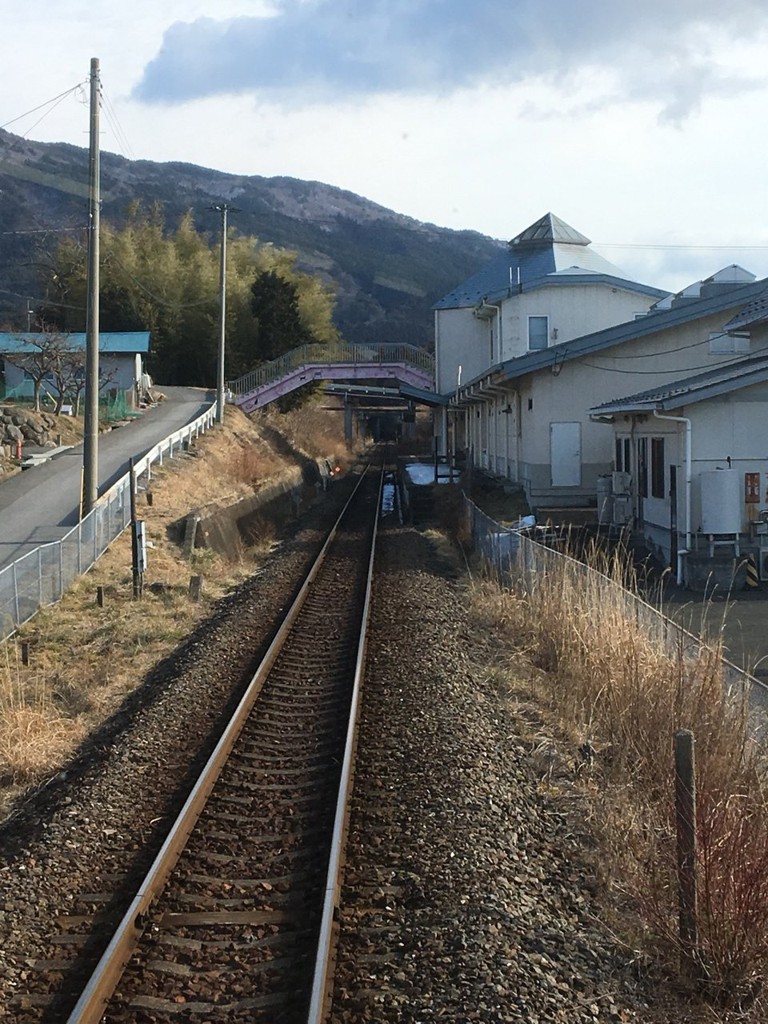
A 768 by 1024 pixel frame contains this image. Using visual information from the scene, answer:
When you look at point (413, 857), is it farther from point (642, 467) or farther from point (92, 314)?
point (642, 467)

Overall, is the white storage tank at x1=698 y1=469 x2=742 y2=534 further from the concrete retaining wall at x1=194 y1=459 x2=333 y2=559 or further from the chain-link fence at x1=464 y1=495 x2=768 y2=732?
the concrete retaining wall at x1=194 y1=459 x2=333 y2=559

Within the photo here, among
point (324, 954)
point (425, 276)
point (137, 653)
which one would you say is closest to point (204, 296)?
point (137, 653)

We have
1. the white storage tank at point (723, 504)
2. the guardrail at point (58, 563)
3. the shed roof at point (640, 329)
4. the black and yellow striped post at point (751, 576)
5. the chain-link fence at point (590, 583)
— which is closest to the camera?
the chain-link fence at point (590, 583)

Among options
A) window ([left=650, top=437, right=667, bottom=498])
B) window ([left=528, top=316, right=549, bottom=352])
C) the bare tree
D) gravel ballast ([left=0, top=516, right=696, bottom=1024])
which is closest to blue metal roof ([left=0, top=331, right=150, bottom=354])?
the bare tree

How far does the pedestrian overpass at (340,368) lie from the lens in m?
45.2

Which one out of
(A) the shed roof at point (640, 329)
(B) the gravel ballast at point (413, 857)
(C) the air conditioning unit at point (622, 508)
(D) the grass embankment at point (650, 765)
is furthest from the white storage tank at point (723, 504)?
(A) the shed roof at point (640, 329)

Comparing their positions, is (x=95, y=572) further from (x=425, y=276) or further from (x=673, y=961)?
Answer: (x=425, y=276)

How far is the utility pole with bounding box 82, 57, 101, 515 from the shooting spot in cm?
1667

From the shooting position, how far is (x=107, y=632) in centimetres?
1312

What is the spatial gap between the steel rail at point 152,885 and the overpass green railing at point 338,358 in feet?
119

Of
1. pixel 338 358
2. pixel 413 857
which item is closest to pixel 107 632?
pixel 413 857

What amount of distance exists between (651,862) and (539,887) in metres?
0.82

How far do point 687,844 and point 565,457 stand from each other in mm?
21270

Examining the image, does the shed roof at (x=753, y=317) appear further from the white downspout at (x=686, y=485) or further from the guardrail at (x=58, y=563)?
the guardrail at (x=58, y=563)
